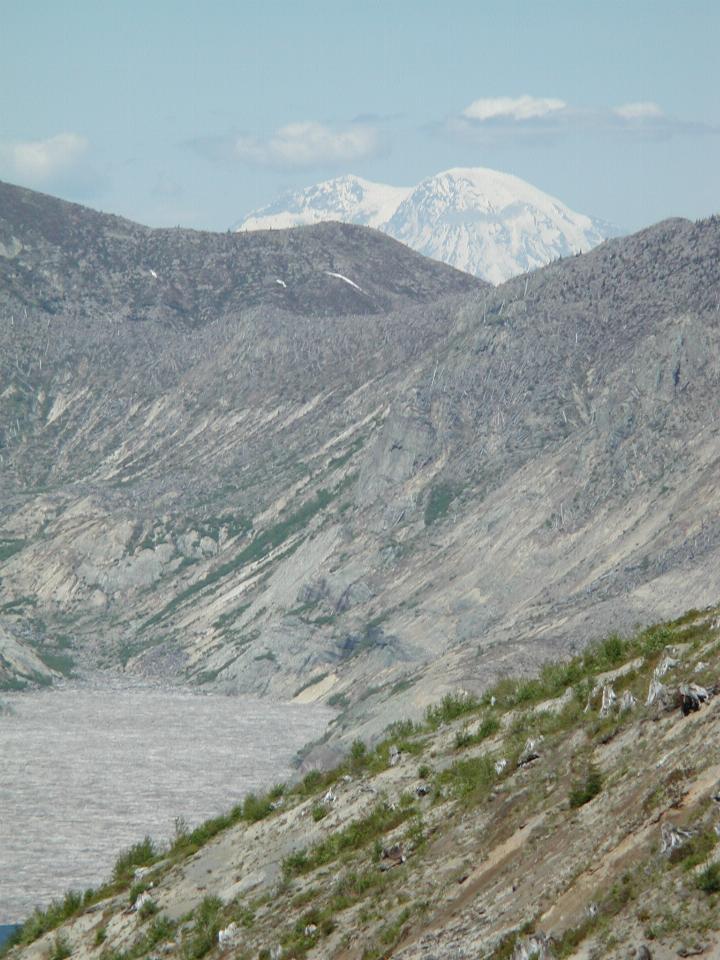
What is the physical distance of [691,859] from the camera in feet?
69.8

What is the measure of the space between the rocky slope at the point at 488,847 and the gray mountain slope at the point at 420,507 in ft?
201

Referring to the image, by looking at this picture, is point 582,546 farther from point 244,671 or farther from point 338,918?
point 338,918

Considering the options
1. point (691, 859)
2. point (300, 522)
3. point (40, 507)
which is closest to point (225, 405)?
point (40, 507)

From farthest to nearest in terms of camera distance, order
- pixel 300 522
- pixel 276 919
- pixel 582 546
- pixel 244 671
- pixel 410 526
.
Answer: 1. pixel 300 522
2. pixel 410 526
3. pixel 244 671
4. pixel 582 546
5. pixel 276 919

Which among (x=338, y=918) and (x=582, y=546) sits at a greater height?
(x=338, y=918)

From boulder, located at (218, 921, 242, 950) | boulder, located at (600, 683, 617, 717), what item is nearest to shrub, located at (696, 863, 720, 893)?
boulder, located at (600, 683, 617, 717)

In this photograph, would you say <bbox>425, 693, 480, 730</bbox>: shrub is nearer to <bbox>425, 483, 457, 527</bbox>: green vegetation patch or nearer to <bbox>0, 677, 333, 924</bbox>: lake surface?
<bbox>0, 677, 333, 924</bbox>: lake surface

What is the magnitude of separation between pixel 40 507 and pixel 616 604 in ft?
288

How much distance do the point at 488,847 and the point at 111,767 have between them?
3203 inches

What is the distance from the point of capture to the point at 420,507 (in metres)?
150

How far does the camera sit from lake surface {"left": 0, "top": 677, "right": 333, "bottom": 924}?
3098 inches

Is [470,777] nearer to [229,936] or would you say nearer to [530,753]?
[530,753]

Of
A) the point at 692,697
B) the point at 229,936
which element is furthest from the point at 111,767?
the point at 692,697

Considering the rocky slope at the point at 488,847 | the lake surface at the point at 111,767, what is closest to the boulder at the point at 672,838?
the rocky slope at the point at 488,847
